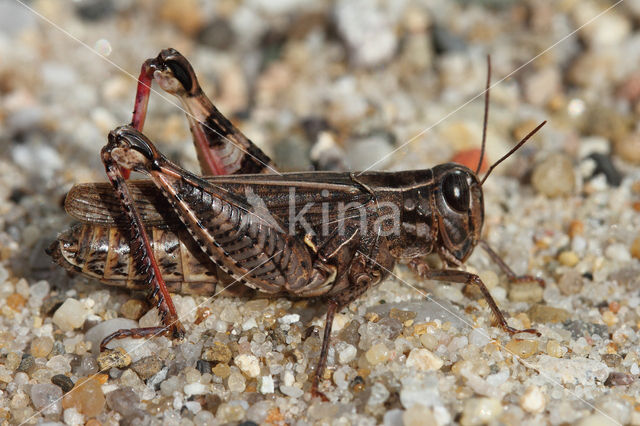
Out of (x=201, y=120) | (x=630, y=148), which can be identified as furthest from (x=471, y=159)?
(x=201, y=120)

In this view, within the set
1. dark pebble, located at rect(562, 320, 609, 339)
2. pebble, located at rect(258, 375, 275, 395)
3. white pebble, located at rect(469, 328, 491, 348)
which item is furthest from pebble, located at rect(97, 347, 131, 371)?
dark pebble, located at rect(562, 320, 609, 339)

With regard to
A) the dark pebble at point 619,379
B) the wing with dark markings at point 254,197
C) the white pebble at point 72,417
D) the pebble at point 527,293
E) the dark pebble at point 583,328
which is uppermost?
the wing with dark markings at point 254,197

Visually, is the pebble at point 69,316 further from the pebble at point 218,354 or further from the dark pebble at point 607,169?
the dark pebble at point 607,169

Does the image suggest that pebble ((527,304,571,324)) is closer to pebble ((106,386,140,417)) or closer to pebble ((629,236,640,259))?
pebble ((629,236,640,259))

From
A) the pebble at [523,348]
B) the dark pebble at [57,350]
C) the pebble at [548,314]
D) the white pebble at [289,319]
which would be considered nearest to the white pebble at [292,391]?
the white pebble at [289,319]

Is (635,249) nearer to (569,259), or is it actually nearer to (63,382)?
(569,259)

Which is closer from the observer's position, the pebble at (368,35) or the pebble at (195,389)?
the pebble at (195,389)
